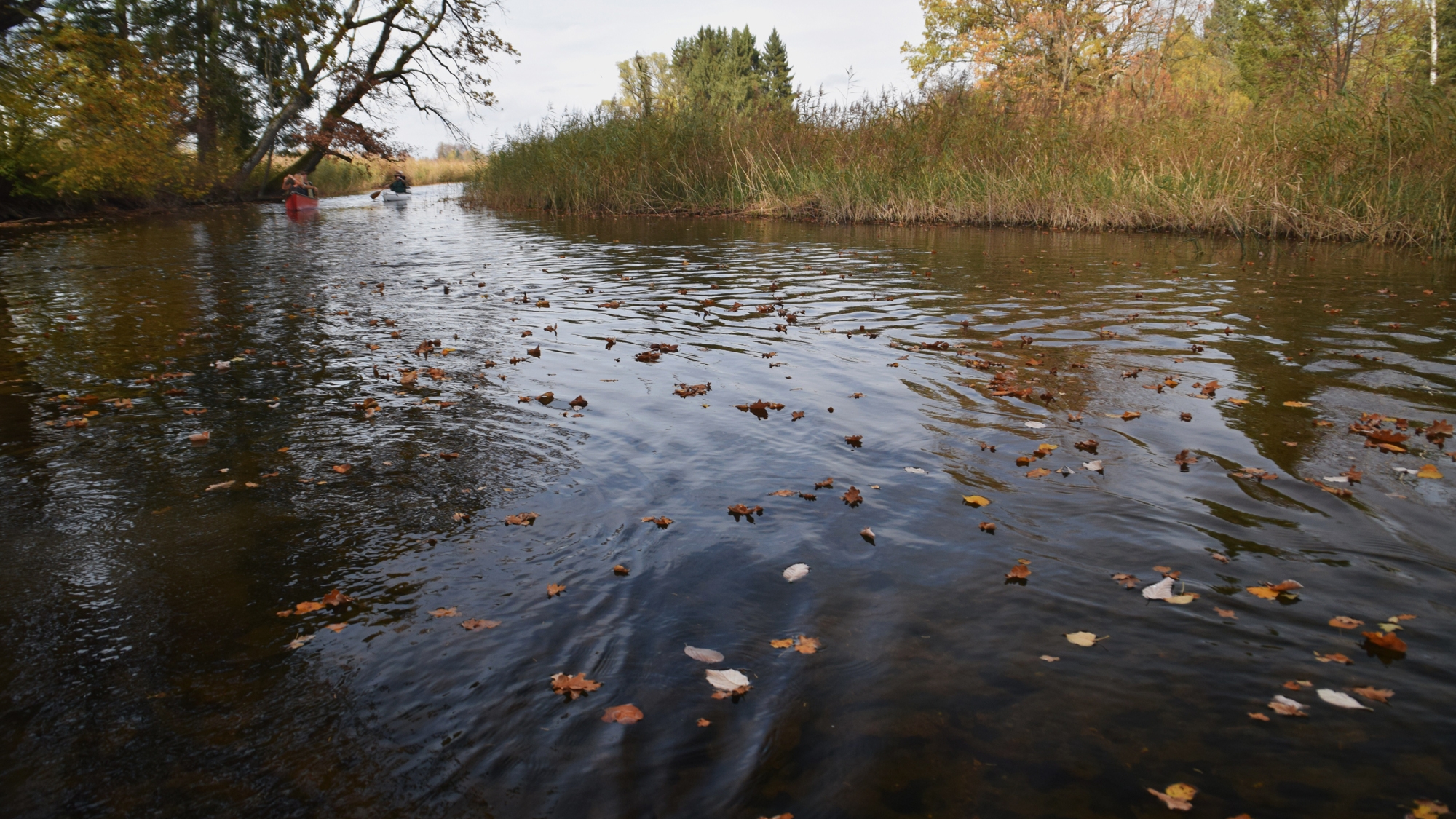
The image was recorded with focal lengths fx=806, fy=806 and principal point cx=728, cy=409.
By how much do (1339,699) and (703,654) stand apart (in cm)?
172

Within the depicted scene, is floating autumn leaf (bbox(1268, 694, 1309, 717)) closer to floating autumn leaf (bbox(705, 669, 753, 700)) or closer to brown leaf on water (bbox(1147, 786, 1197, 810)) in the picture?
brown leaf on water (bbox(1147, 786, 1197, 810))

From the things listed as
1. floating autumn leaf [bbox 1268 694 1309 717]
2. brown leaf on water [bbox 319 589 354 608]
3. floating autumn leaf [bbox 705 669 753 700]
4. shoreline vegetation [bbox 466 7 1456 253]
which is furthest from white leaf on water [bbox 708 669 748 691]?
shoreline vegetation [bbox 466 7 1456 253]

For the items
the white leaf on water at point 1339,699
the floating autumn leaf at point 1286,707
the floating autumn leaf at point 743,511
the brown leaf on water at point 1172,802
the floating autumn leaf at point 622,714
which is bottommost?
the brown leaf on water at point 1172,802

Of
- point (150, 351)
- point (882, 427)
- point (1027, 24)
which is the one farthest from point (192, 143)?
point (882, 427)

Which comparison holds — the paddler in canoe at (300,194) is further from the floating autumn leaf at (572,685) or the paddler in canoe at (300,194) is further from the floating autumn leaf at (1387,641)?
the floating autumn leaf at (1387,641)

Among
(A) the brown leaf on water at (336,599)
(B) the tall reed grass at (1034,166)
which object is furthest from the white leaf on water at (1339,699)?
(B) the tall reed grass at (1034,166)

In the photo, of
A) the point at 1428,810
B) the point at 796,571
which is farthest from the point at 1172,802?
the point at 796,571

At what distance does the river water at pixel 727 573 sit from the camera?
1.92m

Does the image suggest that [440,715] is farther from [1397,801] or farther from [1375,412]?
[1375,412]

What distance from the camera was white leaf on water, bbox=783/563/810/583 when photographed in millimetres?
2873

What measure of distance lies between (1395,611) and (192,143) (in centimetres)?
3630

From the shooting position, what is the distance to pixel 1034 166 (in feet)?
52.6

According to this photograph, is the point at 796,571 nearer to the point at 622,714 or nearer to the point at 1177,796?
the point at 622,714

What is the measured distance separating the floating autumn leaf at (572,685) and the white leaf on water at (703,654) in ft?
0.97
